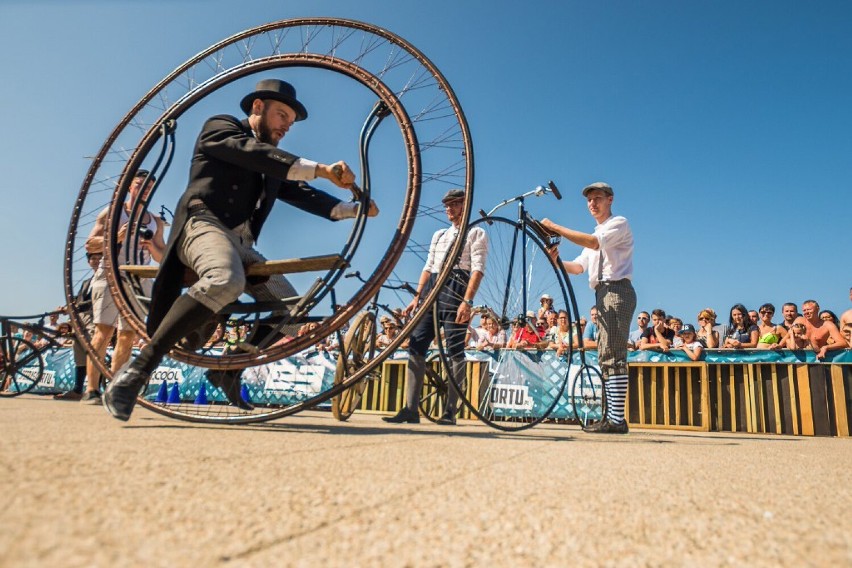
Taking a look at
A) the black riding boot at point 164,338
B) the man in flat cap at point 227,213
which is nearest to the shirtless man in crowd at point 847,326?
the man in flat cap at point 227,213

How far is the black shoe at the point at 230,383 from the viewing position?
319 cm

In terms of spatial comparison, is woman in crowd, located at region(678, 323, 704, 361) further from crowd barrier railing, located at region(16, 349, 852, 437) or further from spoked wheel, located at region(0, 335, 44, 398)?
spoked wheel, located at region(0, 335, 44, 398)

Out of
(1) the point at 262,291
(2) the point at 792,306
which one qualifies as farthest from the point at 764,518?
(2) the point at 792,306

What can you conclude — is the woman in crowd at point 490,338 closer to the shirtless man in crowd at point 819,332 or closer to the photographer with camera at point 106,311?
the shirtless man in crowd at point 819,332

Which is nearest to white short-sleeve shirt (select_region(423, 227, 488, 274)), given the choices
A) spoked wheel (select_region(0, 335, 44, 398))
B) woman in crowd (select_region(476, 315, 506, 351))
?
woman in crowd (select_region(476, 315, 506, 351))

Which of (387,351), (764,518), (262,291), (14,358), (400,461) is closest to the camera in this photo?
(764,518)

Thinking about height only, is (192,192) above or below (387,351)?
above

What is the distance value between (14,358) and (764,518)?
10494mm

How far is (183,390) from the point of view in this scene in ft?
33.4

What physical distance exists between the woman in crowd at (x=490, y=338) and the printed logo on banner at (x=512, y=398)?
70 cm

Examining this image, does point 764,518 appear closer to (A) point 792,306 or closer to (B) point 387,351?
(B) point 387,351

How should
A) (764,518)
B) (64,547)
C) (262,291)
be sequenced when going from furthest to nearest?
1. (262,291)
2. (764,518)
3. (64,547)

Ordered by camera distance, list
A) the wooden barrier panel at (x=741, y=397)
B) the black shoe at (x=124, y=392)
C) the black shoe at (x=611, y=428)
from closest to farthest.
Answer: the black shoe at (x=124, y=392)
the black shoe at (x=611, y=428)
the wooden barrier panel at (x=741, y=397)

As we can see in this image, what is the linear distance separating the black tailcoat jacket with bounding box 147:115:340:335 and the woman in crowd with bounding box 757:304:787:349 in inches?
288
